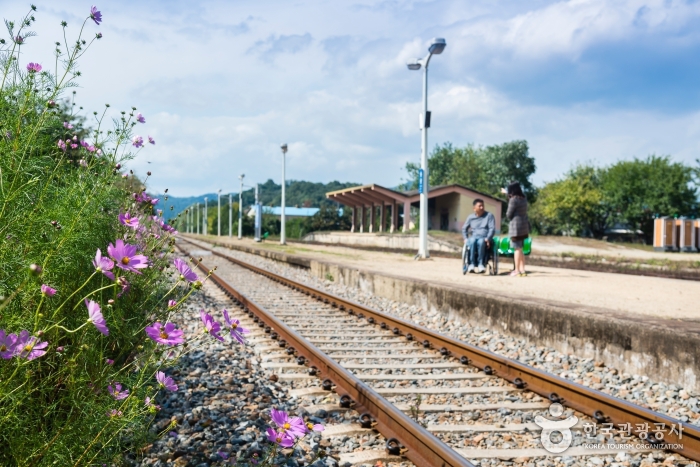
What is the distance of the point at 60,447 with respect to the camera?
228cm

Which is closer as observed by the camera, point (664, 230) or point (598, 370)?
point (598, 370)

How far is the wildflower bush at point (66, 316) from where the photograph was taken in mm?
2121

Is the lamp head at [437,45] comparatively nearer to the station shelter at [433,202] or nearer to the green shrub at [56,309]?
the green shrub at [56,309]

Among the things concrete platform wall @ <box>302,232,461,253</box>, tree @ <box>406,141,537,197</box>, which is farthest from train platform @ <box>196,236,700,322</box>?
tree @ <box>406,141,537,197</box>

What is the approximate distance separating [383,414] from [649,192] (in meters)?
62.0

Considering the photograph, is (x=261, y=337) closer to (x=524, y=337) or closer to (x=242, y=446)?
(x=524, y=337)

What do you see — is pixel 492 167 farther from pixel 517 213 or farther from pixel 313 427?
pixel 313 427

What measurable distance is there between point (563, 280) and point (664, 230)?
2404 cm

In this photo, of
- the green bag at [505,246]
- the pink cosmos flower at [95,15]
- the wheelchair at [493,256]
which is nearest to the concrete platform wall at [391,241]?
the green bag at [505,246]

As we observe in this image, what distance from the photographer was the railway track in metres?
3.77

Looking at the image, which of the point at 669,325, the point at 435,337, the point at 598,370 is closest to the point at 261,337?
the point at 435,337

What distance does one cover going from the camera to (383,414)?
4219 millimetres

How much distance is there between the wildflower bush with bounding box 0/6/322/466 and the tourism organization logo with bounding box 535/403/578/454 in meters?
1.82

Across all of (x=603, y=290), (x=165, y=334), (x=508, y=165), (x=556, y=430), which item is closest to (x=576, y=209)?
(x=508, y=165)
